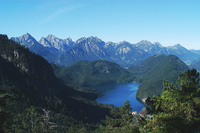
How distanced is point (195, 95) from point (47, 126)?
27.6 meters

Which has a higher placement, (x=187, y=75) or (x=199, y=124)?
(x=187, y=75)

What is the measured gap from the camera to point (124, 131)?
33.3m

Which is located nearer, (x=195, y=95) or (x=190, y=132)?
(x=190, y=132)

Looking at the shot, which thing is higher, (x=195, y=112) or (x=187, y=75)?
(x=187, y=75)

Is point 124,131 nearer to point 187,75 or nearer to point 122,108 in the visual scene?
point 122,108

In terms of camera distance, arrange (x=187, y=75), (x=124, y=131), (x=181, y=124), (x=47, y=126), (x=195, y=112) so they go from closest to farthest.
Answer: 1. (x=181, y=124)
2. (x=195, y=112)
3. (x=187, y=75)
4. (x=124, y=131)
5. (x=47, y=126)

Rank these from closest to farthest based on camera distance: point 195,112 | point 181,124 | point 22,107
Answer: point 181,124 → point 195,112 → point 22,107

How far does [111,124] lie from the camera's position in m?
39.4

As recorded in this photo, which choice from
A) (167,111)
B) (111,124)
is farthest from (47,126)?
(167,111)

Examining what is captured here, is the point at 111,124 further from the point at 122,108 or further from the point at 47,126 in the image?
the point at 47,126

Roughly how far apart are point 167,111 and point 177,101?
3050 mm

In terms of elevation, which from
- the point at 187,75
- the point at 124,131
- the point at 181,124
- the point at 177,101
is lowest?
the point at 124,131

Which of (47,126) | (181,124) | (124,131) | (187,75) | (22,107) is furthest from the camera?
(22,107)

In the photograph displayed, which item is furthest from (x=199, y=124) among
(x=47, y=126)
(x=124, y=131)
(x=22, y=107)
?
(x=22, y=107)
